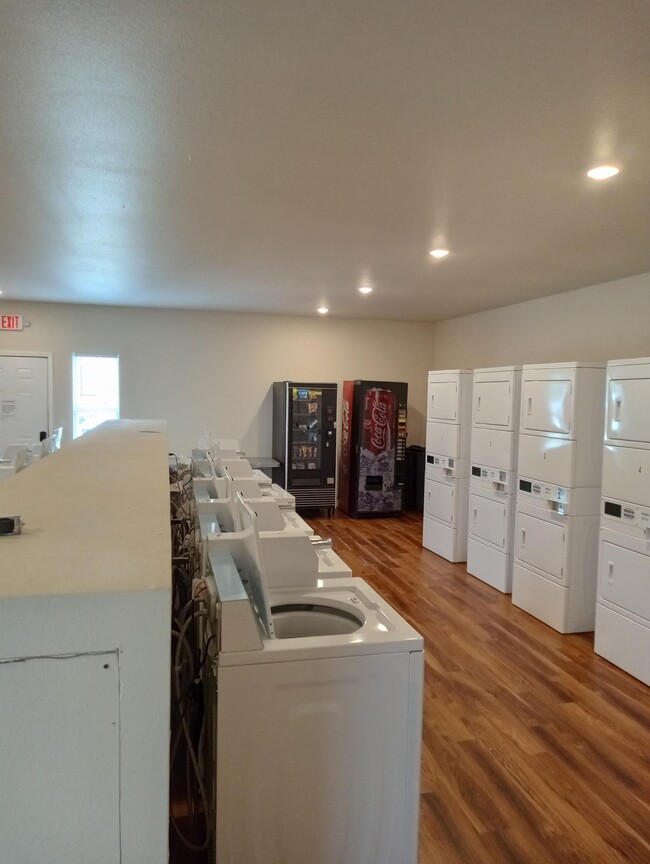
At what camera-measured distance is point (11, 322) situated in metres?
6.65

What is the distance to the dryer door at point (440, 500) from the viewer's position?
5.57m

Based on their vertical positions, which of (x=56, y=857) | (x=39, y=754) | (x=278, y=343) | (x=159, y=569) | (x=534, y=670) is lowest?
(x=534, y=670)

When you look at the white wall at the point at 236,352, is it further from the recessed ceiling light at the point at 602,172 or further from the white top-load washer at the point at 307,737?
the white top-load washer at the point at 307,737

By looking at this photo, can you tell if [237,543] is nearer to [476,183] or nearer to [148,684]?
[148,684]

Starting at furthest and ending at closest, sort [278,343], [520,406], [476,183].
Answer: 1. [278,343]
2. [520,406]
3. [476,183]

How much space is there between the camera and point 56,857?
830 millimetres

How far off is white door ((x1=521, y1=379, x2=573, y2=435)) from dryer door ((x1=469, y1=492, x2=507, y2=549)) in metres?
0.78

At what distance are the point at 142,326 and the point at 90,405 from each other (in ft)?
3.90

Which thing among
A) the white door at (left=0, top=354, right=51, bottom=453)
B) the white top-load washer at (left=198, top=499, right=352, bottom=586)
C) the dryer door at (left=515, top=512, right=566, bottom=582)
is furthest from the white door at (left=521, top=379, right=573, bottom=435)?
the white door at (left=0, top=354, right=51, bottom=453)

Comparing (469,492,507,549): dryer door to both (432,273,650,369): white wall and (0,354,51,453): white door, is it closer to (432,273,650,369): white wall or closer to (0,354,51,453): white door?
(432,273,650,369): white wall

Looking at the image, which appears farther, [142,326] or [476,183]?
[142,326]

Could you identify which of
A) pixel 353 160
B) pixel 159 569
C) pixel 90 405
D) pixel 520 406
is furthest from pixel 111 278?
pixel 159 569

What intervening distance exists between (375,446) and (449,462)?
5.57ft

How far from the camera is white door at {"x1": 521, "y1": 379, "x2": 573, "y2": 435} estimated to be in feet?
13.0
